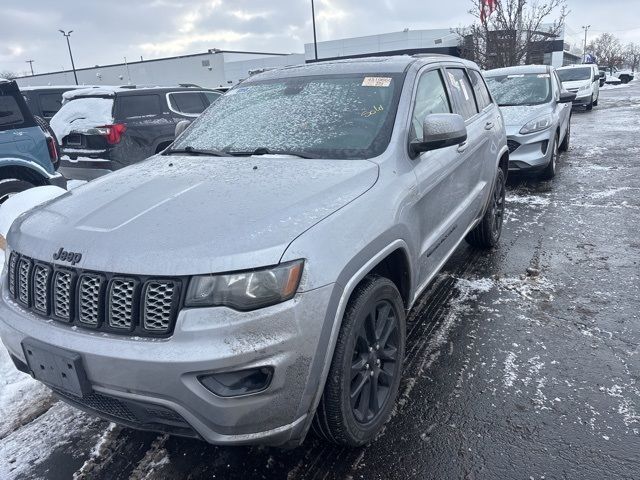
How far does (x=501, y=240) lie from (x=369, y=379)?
147 inches

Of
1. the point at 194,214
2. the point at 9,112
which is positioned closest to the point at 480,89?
the point at 194,214

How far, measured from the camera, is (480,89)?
5.09m

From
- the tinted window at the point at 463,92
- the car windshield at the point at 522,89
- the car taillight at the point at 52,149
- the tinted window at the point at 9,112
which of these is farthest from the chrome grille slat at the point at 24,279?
the car windshield at the point at 522,89

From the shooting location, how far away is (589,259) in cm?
500

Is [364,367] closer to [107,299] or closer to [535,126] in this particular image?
[107,299]

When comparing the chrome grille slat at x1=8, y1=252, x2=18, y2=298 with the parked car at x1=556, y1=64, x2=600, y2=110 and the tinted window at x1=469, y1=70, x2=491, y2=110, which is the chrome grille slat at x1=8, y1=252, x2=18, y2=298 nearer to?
the tinted window at x1=469, y1=70, x2=491, y2=110

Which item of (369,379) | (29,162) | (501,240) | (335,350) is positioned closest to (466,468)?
(369,379)

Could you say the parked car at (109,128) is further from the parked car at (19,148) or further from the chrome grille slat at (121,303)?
the chrome grille slat at (121,303)

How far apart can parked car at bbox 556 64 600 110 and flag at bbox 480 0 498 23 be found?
4292mm

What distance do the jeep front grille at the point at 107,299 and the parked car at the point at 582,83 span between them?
830 inches

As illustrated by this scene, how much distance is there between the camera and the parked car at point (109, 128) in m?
8.00

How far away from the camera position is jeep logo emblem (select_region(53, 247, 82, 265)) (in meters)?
2.09

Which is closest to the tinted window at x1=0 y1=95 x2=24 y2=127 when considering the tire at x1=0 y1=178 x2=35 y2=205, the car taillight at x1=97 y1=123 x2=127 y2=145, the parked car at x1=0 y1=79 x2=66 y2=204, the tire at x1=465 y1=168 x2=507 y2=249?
the parked car at x1=0 y1=79 x2=66 y2=204

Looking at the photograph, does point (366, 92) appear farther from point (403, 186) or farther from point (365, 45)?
point (365, 45)
